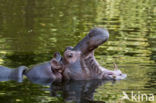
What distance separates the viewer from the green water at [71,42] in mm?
6695

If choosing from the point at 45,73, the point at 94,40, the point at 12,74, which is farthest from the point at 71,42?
the point at 94,40

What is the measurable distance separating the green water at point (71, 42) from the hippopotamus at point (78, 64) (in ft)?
0.58

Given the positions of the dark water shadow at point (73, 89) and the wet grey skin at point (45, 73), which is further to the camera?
the wet grey skin at point (45, 73)

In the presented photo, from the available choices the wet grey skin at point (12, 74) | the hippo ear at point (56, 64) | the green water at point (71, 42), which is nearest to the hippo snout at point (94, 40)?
the hippo ear at point (56, 64)

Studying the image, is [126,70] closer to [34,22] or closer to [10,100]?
[10,100]

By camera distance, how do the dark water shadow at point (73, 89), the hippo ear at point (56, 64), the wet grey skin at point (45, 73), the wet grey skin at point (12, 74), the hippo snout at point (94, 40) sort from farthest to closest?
the wet grey skin at point (12, 74), the wet grey skin at point (45, 73), the hippo ear at point (56, 64), the hippo snout at point (94, 40), the dark water shadow at point (73, 89)

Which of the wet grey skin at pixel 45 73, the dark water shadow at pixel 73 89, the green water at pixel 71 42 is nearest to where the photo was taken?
the dark water shadow at pixel 73 89

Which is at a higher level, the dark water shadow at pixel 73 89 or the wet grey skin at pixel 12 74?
the wet grey skin at pixel 12 74

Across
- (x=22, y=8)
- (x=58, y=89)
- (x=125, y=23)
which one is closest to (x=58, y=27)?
(x=125, y=23)

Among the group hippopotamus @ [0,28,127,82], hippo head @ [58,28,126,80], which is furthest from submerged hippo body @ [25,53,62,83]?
hippo head @ [58,28,126,80]

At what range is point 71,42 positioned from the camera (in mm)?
11406

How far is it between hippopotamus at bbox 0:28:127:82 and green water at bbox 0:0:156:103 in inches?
6.9

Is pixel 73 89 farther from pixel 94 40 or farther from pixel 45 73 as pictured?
pixel 94 40

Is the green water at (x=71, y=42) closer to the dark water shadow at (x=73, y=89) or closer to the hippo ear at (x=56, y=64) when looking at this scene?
the dark water shadow at (x=73, y=89)
